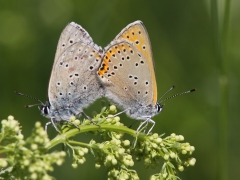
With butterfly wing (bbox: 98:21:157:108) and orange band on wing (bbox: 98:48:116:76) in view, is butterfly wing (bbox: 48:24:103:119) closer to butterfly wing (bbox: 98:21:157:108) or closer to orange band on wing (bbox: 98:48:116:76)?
orange band on wing (bbox: 98:48:116:76)

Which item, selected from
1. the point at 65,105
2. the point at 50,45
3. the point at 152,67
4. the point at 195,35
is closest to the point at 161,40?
the point at 195,35

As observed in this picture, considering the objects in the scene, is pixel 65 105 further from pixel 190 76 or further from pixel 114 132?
pixel 190 76

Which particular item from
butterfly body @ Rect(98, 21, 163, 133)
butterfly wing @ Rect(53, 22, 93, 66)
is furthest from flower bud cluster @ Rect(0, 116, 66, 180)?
butterfly body @ Rect(98, 21, 163, 133)

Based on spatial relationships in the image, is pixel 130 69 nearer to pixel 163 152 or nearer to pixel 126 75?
pixel 126 75

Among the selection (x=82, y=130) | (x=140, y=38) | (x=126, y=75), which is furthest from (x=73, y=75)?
(x=82, y=130)

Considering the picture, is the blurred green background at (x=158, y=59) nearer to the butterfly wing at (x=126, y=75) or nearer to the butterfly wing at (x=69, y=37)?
the butterfly wing at (x=126, y=75)

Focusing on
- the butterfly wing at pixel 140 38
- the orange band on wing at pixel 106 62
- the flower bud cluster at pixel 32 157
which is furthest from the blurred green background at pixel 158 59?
the flower bud cluster at pixel 32 157
